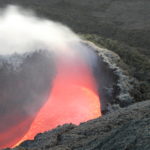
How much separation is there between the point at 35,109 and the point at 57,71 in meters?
3.56

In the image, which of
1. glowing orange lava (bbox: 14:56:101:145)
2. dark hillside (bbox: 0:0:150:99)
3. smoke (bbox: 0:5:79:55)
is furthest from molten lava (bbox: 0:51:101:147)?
dark hillside (bbox: 0:0:150:99)

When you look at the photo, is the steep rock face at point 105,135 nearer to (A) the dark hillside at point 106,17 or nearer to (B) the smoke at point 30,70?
(B) the smoke at point 30,70

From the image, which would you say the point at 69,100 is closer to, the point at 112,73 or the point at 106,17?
the point at 112,73

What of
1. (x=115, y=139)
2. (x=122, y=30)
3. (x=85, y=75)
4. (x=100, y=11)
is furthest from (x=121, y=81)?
(x=100, y=11)

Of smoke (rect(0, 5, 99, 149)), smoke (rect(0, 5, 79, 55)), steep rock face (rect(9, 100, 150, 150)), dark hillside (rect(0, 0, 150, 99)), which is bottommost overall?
steep rock face (rect(9, 100, 150, 150))

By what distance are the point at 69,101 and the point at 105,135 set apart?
33.1ft

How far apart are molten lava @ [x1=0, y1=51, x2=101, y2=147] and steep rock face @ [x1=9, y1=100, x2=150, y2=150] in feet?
16.2

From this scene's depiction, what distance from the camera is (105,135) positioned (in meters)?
11.5

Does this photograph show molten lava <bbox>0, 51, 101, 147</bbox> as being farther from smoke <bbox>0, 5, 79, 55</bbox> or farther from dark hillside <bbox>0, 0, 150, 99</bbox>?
dark hillside <bbox>0, 0, 150, 99</bbox>

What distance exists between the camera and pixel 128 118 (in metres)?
12.5

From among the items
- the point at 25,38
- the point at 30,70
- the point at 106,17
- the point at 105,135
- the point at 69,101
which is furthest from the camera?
the point at 106,17

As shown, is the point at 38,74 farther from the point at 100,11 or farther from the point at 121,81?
the point at 100,11

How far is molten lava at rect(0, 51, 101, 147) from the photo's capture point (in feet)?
64.4

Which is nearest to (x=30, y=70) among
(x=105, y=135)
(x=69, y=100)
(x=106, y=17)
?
(x=69, y=100)
